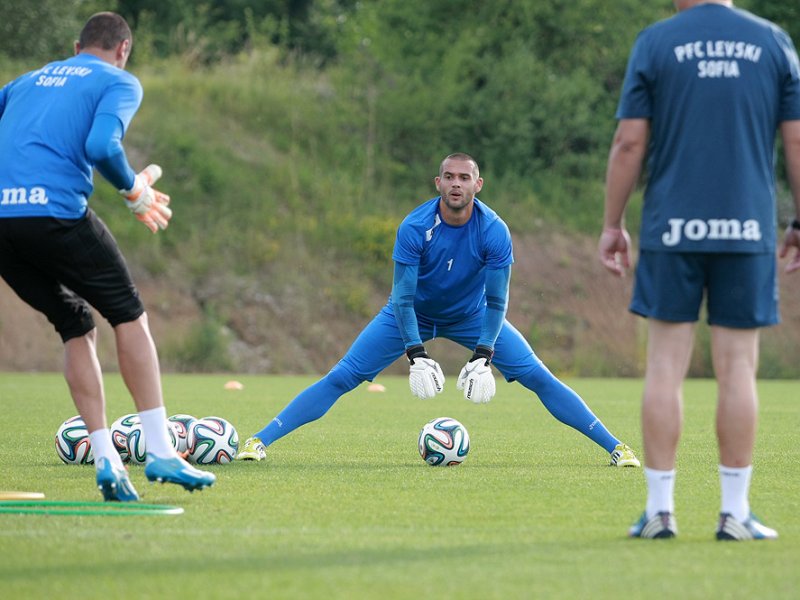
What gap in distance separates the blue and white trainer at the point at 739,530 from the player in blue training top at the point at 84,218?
2.62 meters

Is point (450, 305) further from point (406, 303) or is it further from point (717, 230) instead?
point (717, 230)

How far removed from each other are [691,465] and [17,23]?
30.7 m

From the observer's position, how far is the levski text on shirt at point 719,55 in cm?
582

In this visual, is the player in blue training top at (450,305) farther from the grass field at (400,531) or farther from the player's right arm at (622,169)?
the player's right arm at (622,169)

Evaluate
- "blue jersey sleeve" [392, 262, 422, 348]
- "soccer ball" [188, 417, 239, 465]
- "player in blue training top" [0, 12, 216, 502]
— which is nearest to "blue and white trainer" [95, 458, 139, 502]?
"player in blue training top" [0, 12, 216, 502]

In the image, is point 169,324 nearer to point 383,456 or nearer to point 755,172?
point 383,456

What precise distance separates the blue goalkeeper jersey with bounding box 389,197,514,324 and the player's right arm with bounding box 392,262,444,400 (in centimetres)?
10

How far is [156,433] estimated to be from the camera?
7.07 meters

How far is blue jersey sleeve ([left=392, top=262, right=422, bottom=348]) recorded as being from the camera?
9430 mm

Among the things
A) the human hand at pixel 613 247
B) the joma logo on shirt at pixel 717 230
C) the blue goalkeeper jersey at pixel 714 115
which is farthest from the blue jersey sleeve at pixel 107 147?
the joma logo on shirt at pixel 717 230

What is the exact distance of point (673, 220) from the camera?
588cm

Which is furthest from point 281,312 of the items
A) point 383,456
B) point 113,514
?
point 113,514

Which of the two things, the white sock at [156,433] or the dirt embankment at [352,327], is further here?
the dirt embankment at [352,327]

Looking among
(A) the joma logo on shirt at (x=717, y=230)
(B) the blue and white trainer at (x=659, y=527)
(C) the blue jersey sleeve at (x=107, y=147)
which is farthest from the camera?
(C) the blue jersey sleeve at (x=107, y=147)
